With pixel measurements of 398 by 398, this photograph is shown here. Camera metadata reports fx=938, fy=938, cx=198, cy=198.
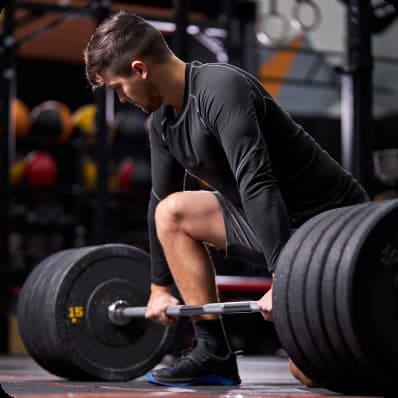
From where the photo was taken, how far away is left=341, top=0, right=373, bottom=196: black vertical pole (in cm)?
316

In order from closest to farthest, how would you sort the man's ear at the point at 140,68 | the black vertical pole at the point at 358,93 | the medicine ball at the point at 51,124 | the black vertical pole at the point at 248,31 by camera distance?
the man's ear at the point at 140,68
the black vertical pole at the point at 358,93
the black vertical pole at the point at 248,31
the medicine ball at the point at 51,124

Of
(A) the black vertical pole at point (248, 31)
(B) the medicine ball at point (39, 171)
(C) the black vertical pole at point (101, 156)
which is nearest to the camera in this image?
(C) the black vertical pole at point (101, 156)

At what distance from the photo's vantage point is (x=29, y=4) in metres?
5.98

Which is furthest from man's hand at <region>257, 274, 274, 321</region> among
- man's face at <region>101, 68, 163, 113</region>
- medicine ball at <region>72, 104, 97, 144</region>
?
medicine ball at <region>72, 104, 97, 144</region>

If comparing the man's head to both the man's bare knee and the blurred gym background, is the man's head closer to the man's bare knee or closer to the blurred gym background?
the man's bare knee

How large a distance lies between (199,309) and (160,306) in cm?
28

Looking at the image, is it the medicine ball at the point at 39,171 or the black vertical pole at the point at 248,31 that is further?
the medicine ball at the point at 39,171

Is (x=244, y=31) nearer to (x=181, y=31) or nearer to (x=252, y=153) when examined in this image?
(x=181, y=31)

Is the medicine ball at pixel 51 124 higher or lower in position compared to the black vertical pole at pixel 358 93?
lower

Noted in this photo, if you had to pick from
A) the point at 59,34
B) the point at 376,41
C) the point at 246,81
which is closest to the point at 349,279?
the point at 246,81

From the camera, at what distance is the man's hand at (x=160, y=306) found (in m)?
2.55

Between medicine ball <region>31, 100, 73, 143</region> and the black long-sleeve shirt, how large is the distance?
17.9 feet

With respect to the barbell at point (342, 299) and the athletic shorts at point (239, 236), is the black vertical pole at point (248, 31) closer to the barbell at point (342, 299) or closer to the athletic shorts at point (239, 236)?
the athletic shorts at point (239, 236)

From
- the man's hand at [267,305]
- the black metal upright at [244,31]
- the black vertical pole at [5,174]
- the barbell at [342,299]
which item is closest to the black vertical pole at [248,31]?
the black metal upright at [244,31]
